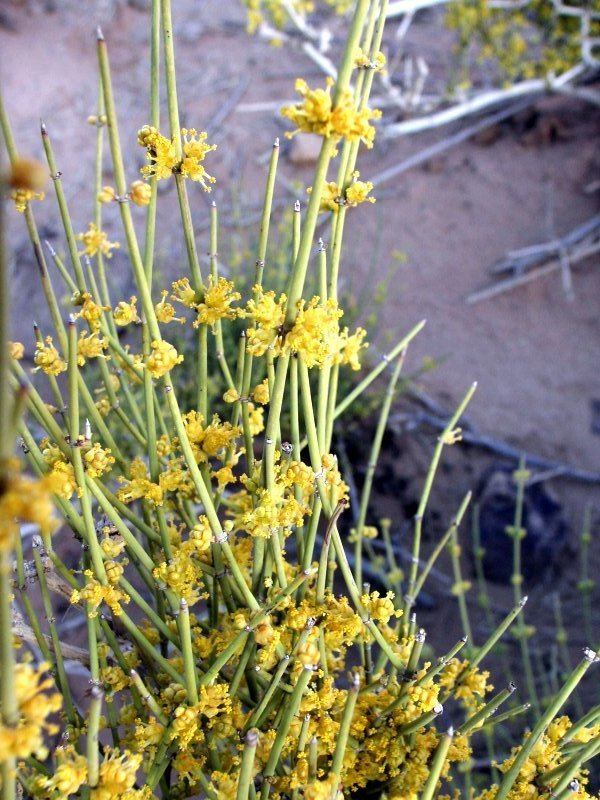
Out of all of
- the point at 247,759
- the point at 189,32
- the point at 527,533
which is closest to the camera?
the point at 247,759

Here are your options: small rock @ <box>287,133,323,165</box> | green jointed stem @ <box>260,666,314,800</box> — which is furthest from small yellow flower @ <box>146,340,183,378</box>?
small rock @ <box>287,133,323,165</box>

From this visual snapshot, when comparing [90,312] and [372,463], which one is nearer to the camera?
[90,312]

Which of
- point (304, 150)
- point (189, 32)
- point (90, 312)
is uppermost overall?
point (189, 32)

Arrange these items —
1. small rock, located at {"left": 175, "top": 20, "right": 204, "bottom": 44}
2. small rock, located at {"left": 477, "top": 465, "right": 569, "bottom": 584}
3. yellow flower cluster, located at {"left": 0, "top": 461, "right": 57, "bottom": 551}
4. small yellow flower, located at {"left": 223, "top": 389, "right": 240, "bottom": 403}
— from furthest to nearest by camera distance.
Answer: small rock, located at {"left": 175, "top": 20, "right": 204, "bottom": 44}
small rock, located at {"left": 477, "top": 465, "right": 569, "bottom": 584}
small yellow flower, located at {"left": 223, "top": 389, "right": 240, "bottom": 403}
yellow flower cluster, located at {"left": 0, "top": 461, "right": 57, "bottom": 551}

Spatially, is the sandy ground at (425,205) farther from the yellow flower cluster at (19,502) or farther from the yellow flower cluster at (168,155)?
the yellow flower cluster at (19,502)

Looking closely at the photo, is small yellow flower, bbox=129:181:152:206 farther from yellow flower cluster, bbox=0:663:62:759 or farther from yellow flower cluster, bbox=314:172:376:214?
yellow flower cluster, bbox=0:663:62:759

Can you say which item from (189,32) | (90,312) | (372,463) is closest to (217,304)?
(90,312)

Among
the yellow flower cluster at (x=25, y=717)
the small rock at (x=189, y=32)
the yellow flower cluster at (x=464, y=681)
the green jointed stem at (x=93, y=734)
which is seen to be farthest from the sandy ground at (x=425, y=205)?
the yellow flower cluster at (x=25, y=717)

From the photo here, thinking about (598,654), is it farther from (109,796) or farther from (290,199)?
(290,199)

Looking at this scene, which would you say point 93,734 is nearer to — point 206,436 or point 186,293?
point 206,436

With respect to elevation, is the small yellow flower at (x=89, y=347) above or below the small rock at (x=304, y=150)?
below
